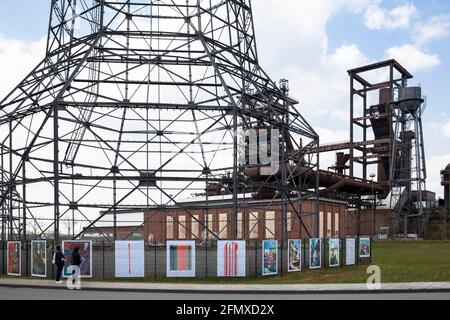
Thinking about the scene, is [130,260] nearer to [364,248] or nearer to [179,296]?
[179,296]

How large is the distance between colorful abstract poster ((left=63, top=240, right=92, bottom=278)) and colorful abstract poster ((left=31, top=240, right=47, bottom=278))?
1217mm

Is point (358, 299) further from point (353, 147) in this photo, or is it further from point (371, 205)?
point (353, 147)

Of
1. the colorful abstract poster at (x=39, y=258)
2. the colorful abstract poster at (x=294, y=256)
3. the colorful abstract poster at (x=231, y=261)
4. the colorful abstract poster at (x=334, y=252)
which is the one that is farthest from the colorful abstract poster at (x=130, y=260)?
the colorful abstract poster at (x=334, y=252)

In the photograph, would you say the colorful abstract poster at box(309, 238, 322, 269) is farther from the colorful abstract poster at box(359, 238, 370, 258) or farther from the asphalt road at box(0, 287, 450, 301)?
the asphalt road at box(0, 287, 450, 301)

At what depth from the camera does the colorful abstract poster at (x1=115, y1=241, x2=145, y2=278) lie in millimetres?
21938

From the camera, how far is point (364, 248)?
3077 centimetres

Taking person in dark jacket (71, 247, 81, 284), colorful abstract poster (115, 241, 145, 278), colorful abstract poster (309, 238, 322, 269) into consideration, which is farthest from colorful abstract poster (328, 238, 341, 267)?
person in dark jacket (71, 247, 81, 284)

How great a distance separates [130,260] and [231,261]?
424 centimetres

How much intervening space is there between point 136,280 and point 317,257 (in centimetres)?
951

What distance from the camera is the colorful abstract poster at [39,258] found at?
23188 mm

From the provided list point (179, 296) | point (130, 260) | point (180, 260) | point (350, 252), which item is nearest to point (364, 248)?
point (350, 252)

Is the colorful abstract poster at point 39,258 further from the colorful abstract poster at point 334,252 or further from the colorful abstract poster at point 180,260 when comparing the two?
the colorful abstract poster at point 334,252

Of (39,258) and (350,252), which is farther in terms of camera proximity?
(350,252)

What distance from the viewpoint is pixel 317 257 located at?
26781 mm
